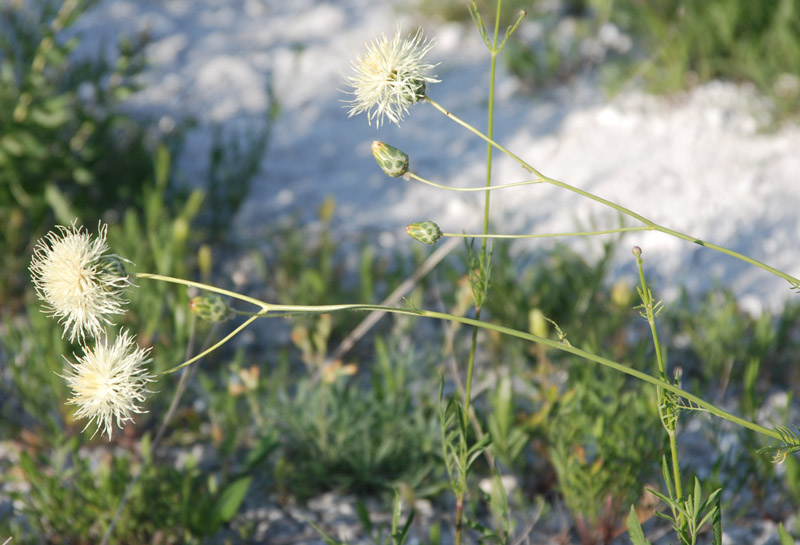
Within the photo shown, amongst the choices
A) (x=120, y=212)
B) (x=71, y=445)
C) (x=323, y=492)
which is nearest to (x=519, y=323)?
(x=323, y=492)

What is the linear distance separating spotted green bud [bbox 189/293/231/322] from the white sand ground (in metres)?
1.48

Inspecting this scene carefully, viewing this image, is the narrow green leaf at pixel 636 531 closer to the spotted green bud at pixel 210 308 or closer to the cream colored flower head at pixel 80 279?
the spotted green bud at pixel 210 308

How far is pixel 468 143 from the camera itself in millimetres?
3373

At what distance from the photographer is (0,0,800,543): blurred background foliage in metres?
1.66

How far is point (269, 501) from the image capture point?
1.86 metres

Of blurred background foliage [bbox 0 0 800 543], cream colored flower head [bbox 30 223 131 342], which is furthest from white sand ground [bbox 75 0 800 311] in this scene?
cream colored flower head [bbox 30 223 131 342]

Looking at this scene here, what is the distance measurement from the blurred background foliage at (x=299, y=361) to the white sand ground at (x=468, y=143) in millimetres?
208

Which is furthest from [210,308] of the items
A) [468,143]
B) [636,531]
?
[468,143]

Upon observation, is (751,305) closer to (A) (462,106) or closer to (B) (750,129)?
(B) (750,129)

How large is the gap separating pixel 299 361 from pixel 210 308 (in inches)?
49.5

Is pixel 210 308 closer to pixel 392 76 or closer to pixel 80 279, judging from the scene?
pixel 80 279

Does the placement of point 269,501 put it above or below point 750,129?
below

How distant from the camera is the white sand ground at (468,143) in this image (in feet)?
8.92

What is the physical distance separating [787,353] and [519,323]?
0.79m
